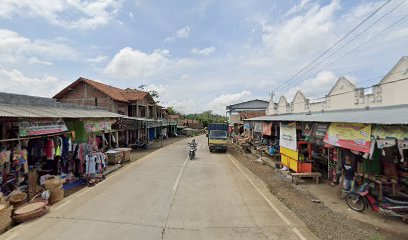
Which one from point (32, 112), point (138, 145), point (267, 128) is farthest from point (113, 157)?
point (267, 128)

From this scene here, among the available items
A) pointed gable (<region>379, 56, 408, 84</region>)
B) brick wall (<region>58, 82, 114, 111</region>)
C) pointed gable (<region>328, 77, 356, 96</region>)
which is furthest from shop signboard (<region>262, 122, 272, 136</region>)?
brick wall (<region>58, 82, 114, 111</region>)

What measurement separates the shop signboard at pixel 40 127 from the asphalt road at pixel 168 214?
2847 millimetres

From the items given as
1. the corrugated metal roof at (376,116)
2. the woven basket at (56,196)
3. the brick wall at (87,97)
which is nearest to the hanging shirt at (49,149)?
the woven basket at (56,196)

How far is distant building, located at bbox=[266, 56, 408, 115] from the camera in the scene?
50.7 feet

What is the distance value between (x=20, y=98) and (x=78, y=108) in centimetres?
530

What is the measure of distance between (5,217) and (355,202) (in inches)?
436

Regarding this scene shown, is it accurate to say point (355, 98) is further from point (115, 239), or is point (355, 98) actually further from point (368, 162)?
point (115, 239)

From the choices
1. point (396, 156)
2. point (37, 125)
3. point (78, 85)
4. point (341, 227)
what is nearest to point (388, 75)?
point (396, 156)

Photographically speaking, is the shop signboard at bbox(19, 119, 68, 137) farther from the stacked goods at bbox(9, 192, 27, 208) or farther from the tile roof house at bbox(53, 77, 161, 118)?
the tile roof house at bbox(53, 77, 161, 118)

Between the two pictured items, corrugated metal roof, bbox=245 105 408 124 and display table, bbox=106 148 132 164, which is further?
display table, bbox=106 148 132 164

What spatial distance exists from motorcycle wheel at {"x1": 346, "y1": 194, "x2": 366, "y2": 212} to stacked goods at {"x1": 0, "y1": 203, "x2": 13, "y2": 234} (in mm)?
10977

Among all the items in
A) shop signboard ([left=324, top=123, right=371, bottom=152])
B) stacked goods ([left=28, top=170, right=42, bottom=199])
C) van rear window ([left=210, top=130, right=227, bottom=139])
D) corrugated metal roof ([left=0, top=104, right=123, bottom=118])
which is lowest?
stacked goods ([left=28, top=170, right=42, bottom=199])

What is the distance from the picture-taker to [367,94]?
18.2 m

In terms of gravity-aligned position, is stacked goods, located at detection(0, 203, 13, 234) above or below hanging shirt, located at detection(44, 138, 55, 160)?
below
